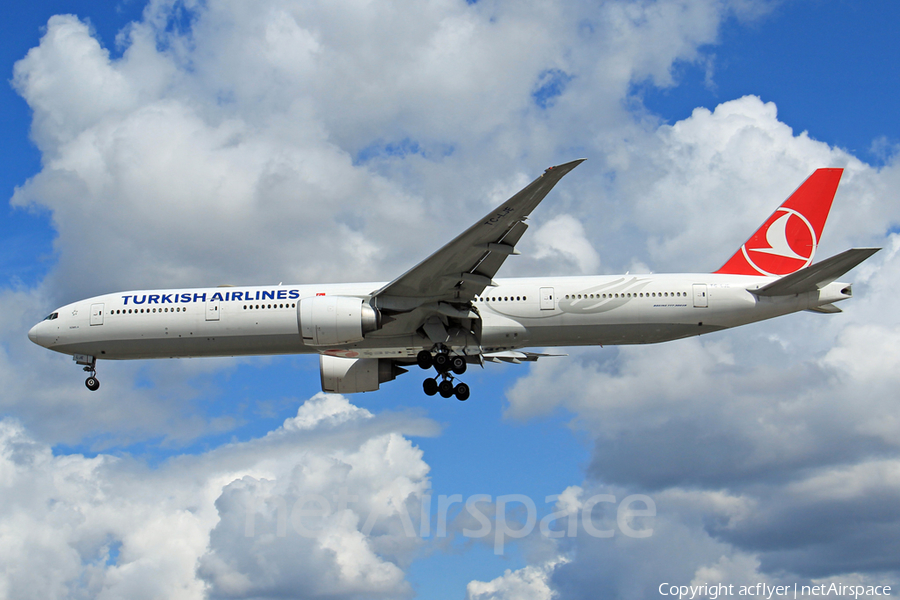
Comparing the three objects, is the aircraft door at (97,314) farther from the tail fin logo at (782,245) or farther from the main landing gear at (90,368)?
the tail fin logo at (782,245)

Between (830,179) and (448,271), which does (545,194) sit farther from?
(830,179)

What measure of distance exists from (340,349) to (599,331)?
735 centimetres

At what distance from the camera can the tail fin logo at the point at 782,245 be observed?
24.2 meters

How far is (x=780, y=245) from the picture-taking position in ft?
81.2

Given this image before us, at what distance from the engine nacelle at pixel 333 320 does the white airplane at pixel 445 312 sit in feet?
0.09

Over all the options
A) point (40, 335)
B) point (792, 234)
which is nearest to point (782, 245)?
point (792, 234)

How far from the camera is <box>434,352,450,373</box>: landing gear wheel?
23.3 m

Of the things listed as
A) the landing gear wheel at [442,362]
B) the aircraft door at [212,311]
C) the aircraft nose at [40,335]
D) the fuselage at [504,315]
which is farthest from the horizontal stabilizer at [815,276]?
the aircraft nose at [40,335]

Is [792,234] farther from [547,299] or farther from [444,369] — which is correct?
[444,369]

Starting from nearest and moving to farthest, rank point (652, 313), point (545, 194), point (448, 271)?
point (545, 194) → point (448, 271) → point (652, 313)

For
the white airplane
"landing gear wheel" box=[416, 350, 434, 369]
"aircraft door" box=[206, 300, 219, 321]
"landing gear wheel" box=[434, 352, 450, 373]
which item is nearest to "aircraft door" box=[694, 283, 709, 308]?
the white airplane

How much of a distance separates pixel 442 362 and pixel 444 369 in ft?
1.07

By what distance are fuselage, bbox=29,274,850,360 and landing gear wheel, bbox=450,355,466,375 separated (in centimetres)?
42

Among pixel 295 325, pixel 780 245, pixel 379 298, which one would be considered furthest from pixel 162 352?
pixel 780 245
